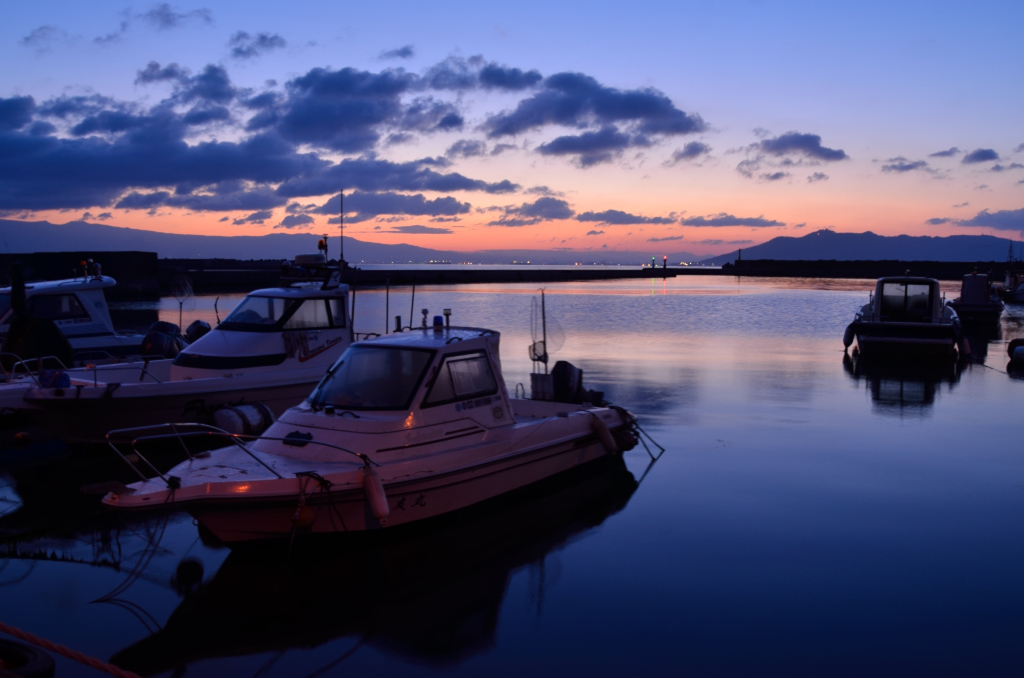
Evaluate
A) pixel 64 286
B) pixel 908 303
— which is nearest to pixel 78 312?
pixel 64 286

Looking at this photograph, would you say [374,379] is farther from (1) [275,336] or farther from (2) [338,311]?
(2) [338,311]

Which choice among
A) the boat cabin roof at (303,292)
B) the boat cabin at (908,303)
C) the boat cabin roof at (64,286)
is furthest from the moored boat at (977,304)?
the boat cabin roof at (64,286)

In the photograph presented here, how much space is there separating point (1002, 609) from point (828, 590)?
1406mm

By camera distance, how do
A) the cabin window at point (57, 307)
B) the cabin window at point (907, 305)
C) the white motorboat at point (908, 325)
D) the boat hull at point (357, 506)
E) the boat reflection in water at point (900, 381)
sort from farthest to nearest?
the cabin window at point (907, 305)
the white motorboat at point (908, 325)
the boat reflection in water at point (900, 381)
the cabin window at point (57, 307)
the boat hull at point (357, 506)

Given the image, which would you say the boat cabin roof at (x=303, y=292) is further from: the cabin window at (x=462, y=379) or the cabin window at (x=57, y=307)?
the cabin window at (x=57, y=307)

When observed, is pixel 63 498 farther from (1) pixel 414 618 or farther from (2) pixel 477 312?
(2) pixel 477 312

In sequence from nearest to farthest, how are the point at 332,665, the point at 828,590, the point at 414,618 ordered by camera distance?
the point at 332,665, the point at 414,618, the point at 828,590

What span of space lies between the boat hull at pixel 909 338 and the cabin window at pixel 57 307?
20.4 m

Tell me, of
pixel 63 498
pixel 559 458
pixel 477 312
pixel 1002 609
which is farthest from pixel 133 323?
pixel 1002 609

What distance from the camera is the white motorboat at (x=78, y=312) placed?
15.6 meters

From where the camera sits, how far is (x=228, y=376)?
459 inches

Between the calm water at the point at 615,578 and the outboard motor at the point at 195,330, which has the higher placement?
the outboard motor at the point at 195,330

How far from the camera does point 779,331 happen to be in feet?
113

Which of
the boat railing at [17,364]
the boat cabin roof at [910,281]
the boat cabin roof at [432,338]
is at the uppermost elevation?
the boat cabin roof at [910,281]
